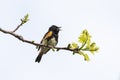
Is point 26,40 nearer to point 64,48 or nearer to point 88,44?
point 64,48

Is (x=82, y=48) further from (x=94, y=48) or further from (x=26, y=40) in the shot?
(x=26, y=40)

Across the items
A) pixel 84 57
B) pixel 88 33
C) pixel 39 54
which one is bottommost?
pixel 84 57

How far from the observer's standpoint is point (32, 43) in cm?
493

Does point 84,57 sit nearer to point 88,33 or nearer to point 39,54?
point 88,33

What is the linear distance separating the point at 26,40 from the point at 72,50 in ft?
2.33

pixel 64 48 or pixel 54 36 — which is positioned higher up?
pixel 54 36

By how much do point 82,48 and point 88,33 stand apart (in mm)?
312

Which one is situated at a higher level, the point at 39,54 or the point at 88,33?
the point at 39,54

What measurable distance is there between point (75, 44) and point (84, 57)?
0.26 metres

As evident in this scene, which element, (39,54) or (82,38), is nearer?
(82,38)

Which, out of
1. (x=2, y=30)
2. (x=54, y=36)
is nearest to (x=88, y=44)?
(x=2, y=30)

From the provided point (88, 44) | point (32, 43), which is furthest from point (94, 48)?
point (32, 43)

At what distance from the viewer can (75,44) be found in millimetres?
5188

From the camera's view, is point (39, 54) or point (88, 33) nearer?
point (88, 33)
